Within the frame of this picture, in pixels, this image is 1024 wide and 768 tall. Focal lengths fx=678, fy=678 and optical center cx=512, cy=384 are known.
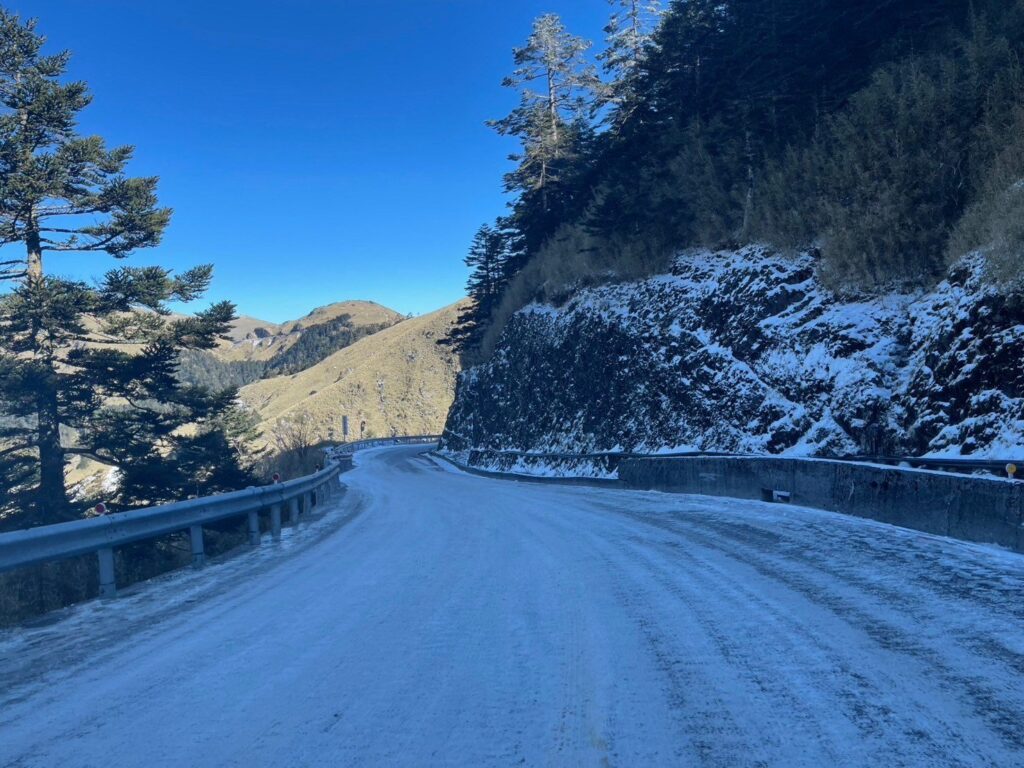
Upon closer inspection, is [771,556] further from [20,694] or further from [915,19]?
[915,19]

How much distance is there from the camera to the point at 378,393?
136 meters

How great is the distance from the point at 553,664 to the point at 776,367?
49.1 feet

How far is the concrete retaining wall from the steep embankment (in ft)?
339

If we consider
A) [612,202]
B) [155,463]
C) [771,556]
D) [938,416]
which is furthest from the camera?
[612,202]

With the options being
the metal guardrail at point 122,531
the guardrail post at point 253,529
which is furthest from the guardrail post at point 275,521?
the guardrail post at point 253,529

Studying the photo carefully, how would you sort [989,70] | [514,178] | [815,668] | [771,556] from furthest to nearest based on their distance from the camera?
1. [514,178]
2. [989,70]
3. [771,556]
4. [815,668]

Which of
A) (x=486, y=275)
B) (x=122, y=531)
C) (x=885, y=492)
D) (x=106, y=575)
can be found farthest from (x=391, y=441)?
(x=106, y=575)

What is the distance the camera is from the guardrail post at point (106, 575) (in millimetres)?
7293

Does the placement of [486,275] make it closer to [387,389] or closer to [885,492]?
[885,492]

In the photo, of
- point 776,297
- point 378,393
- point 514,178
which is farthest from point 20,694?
point 378,393

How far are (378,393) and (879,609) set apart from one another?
133370 mm

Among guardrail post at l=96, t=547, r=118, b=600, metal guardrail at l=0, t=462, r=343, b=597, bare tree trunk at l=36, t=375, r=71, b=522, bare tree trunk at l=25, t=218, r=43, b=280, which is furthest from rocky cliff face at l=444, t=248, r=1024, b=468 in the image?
bare tree trunk at l=25, t=218, r=43, b=280

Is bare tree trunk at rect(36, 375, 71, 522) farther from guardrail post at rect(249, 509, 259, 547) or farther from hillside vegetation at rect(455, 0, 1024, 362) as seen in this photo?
hillside vegetation at rect(455, 0, 1024, 362)

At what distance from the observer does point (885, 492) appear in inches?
383
